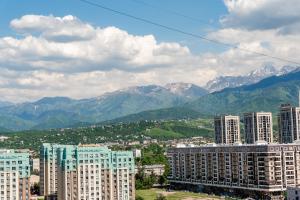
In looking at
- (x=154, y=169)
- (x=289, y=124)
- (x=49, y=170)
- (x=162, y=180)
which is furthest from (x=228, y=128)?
(x=49, y=170)

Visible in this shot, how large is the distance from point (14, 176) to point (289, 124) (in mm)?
55084

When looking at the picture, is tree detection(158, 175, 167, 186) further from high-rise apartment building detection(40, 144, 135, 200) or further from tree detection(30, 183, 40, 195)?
high-rise apartment building detection(40, 144, 135, 200)

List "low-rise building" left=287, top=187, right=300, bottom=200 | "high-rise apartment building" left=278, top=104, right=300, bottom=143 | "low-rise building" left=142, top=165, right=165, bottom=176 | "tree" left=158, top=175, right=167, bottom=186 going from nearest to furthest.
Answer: "low-rise building" left=287, top=187, right=300, bottom=200
"tree" left=158, top=175, right=167, bottom=186
"high-rise apartment building" left=278, top=104, right=300, bottom=143
"low-rise building" left=142, top=165, right=165, bottom=176

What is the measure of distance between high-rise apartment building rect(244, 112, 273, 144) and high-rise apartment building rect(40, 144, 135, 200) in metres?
48.7

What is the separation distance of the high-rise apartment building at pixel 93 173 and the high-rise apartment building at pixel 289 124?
144 ft

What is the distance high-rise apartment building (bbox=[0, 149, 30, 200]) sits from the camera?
46.7 meters

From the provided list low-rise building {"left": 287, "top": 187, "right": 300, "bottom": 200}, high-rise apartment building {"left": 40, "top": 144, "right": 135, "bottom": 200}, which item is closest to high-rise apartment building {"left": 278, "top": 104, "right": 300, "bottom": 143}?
low-rise building {"left": 287, "top": 187, "right": 300, "bottom": 200}

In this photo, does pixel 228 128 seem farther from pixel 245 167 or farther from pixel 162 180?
pixel 245 167

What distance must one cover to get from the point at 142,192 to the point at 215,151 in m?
12.2

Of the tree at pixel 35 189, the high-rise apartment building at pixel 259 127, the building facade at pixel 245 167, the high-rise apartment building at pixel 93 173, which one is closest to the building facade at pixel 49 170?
the tree at pixel 35 189

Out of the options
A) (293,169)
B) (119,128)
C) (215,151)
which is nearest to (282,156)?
(293,169)

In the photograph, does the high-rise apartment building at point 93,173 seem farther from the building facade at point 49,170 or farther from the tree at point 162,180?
the tree at point 162,180

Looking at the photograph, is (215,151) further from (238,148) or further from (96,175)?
(96,175)

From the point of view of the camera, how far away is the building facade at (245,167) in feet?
188
